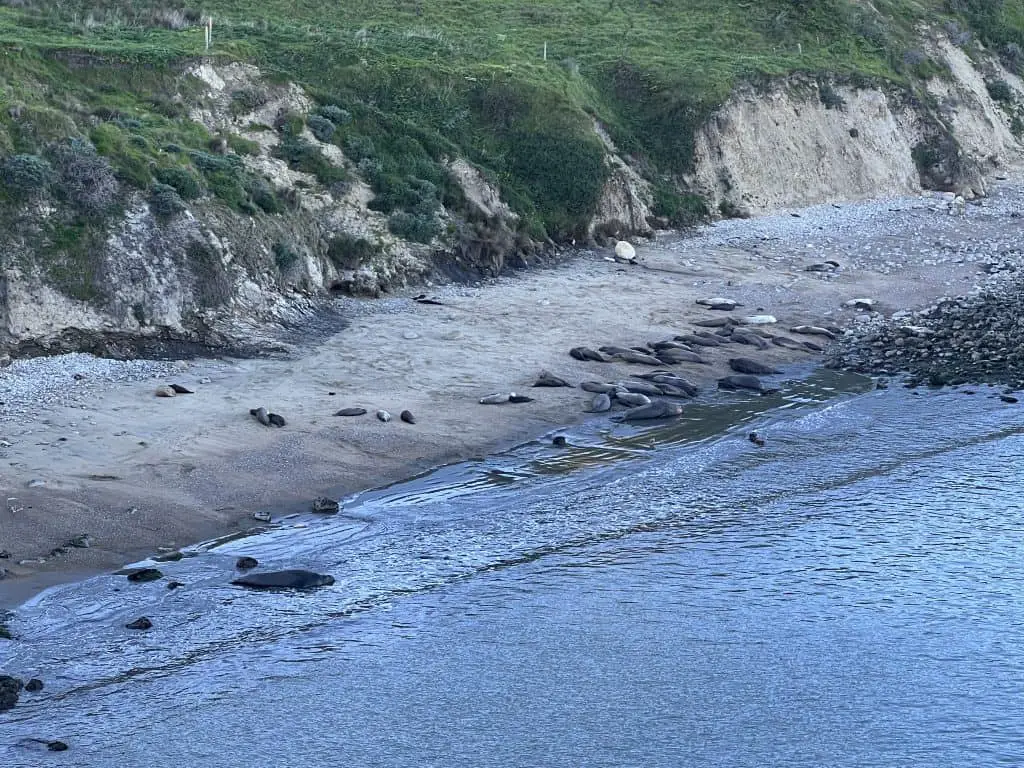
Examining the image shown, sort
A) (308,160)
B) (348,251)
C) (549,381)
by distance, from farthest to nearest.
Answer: (308,160) → (348,251) → (549,381)

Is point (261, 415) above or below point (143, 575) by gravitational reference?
above

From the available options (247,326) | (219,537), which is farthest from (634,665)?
(247,326)

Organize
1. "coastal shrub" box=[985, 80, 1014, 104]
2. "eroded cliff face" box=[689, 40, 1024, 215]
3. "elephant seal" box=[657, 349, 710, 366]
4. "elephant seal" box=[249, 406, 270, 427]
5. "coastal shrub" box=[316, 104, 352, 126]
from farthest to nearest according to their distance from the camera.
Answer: "coastal shrub" box=[985, 80, 1014, 104]
"eroded cliff face" box=[689, 40, 1024, 215]
"coastal shrub" box=[316, 104, 352, 126]
"elephant seal" box=[657, 349, 710, 366]
"elephant seal" box=[249, 406, 270, 427]

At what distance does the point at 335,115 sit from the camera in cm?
3881

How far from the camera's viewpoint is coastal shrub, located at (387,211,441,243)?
119 feet

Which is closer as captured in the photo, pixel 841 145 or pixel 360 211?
pixel 360 211

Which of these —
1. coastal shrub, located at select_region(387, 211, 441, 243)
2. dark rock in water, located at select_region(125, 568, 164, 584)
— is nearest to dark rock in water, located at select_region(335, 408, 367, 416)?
dark rock in water, located at select_region(125, 568, 164, 584)

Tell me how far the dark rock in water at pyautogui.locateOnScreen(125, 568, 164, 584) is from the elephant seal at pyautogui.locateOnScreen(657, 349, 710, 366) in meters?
14.1

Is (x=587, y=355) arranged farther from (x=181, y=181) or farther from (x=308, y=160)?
(x=308, y=160)

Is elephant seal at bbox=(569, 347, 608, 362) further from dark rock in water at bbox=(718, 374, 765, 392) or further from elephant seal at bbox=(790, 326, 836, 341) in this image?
elephant seal at bbox=(790, 326, 836, 341)

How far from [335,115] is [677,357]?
45.8ft

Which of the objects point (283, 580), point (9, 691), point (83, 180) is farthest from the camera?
point (83, 180)

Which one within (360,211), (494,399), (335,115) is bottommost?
(494,399)

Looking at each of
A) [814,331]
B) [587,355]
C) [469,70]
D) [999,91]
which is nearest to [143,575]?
[587,355]
